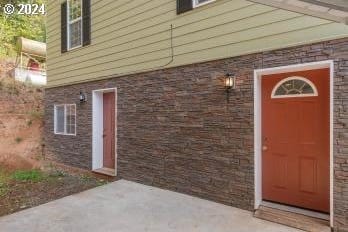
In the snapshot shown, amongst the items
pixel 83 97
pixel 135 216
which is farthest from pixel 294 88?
pixel 83 97

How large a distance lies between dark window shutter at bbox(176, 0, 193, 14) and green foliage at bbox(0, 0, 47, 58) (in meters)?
15.9

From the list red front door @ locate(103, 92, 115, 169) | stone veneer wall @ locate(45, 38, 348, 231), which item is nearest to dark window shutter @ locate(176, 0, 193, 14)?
stone veneer wall @ locate(45, 38, 348, 231)

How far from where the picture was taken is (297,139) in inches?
214

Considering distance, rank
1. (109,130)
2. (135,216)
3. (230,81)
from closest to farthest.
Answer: (135,216), (230,81), (109,130)

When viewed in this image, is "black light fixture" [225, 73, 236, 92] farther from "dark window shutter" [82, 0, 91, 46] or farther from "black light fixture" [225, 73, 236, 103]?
"dark window shutter" [82, 0, 91, 46]

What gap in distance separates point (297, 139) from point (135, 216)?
287 cm

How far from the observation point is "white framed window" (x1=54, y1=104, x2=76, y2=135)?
10602mm

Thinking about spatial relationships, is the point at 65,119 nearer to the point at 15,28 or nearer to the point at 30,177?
the point at 30,177

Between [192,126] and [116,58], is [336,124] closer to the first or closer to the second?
[192,126]

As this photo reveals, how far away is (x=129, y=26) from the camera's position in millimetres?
8352

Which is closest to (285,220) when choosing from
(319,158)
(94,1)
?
(319,158)

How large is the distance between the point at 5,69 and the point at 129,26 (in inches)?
506

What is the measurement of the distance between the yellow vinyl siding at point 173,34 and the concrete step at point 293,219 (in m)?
2.50

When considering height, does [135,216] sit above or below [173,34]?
below
